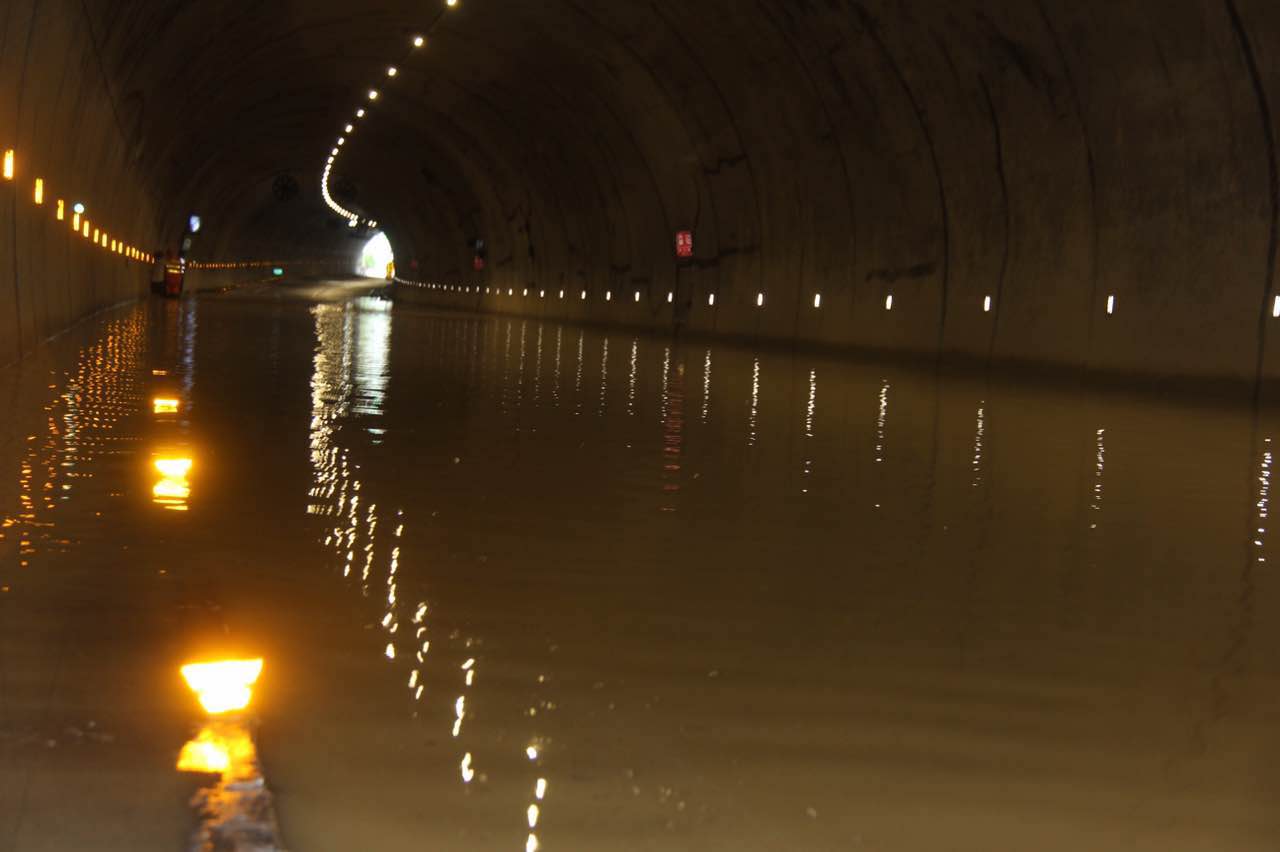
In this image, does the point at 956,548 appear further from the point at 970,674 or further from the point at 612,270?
the point at 612,270

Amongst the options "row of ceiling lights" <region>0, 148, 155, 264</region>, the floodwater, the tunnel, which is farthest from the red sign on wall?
the floodwater

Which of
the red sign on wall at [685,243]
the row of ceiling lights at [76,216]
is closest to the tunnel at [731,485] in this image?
the row of ceiling lights at [76,216]

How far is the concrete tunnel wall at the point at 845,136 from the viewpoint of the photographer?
698 inches

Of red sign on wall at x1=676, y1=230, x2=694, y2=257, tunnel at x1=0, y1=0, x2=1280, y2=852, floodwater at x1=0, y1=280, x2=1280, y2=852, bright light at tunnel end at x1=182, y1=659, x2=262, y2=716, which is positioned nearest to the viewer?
floodwater at x1=0, y1=280, x2=1280, y2=852

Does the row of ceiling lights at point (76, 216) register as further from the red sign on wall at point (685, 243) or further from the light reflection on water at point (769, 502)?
the red sign on wall at point (685, 243)

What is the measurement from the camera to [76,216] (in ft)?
86.7

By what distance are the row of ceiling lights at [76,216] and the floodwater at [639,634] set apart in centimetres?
621

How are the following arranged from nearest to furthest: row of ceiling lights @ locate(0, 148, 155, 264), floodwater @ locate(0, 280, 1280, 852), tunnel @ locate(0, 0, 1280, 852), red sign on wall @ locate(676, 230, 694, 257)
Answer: floodwater @ locate(0, 280, 1280, 852)
tunnel @ locate(0, 0, 1280, 852)
row of ceiling lights @ locate(0, 148, 155, 264)
red sign on wall @ locate(676, 230, 694, 257)

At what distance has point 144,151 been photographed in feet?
116

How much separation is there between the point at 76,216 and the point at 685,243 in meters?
12.6

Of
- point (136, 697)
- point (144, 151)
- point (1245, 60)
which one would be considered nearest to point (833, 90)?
point (1245, 60)

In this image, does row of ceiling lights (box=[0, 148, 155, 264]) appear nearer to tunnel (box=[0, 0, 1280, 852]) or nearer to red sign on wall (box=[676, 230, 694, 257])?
tunnel (box=[0, 0, 1280, 852])

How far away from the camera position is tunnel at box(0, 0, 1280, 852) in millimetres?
3945

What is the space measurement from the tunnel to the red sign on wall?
2.37 meters
